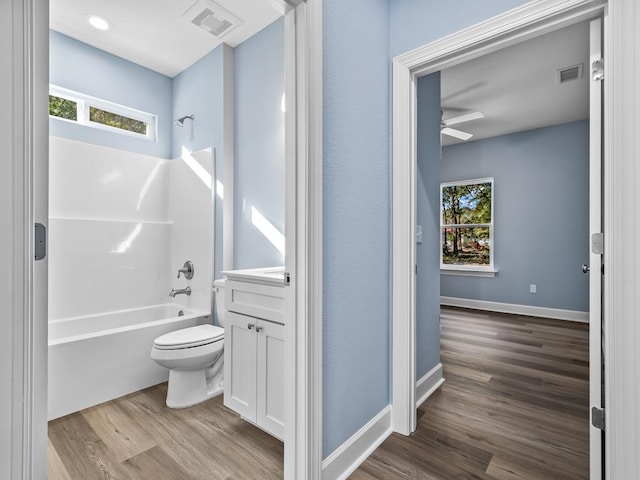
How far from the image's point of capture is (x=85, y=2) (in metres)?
2.57

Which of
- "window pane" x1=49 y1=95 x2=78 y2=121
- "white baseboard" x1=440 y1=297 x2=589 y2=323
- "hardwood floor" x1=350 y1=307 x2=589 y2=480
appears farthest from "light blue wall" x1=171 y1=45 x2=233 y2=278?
"white baseboard" x1=440 y1=297 x2=589 y2=323

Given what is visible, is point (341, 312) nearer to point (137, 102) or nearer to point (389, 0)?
point (389, 0)

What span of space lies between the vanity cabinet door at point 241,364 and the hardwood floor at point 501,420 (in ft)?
2.27

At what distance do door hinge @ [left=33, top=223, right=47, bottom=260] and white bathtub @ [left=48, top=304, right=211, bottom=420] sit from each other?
1725mm

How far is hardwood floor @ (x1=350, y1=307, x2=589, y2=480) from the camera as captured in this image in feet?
5.45

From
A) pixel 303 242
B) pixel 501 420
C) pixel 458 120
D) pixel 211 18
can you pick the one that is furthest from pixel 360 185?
pixel 458 120

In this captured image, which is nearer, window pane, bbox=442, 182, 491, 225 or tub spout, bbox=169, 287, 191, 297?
tub spout, bbox=169, 287, 191, 297

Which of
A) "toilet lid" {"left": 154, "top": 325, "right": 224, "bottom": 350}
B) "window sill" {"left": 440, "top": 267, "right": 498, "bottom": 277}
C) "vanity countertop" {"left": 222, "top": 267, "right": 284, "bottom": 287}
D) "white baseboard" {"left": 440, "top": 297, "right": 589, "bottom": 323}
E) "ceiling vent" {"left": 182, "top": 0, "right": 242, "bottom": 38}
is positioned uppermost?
"ceiling vent" {"left": 182, "top": 0, "right": 242, "bottom": 38}

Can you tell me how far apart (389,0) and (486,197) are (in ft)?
13.7

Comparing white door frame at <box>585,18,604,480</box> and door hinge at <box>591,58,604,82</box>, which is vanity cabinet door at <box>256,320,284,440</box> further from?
door hinge at <box>591,58,604,82</box>

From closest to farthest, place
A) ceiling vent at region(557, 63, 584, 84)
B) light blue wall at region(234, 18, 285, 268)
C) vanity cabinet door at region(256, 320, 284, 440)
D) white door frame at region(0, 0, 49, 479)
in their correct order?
white door frame at region(0, 0, 49, 479) < vanity cabinet door at region(256, 320, 284, 440) < light blue wall at region(234, 18, 285, 268) < ceiling vent at region(557, 63, 584, 84)

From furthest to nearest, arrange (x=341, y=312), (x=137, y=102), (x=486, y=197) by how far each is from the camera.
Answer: (x=486, y=197) < (x=137, y=102) < (x=341, y=312)

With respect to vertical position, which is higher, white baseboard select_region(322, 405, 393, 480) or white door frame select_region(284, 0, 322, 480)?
white door frame select_region(284, 0, 322, 480)

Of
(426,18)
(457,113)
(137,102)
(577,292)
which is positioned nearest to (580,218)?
(577,292)
